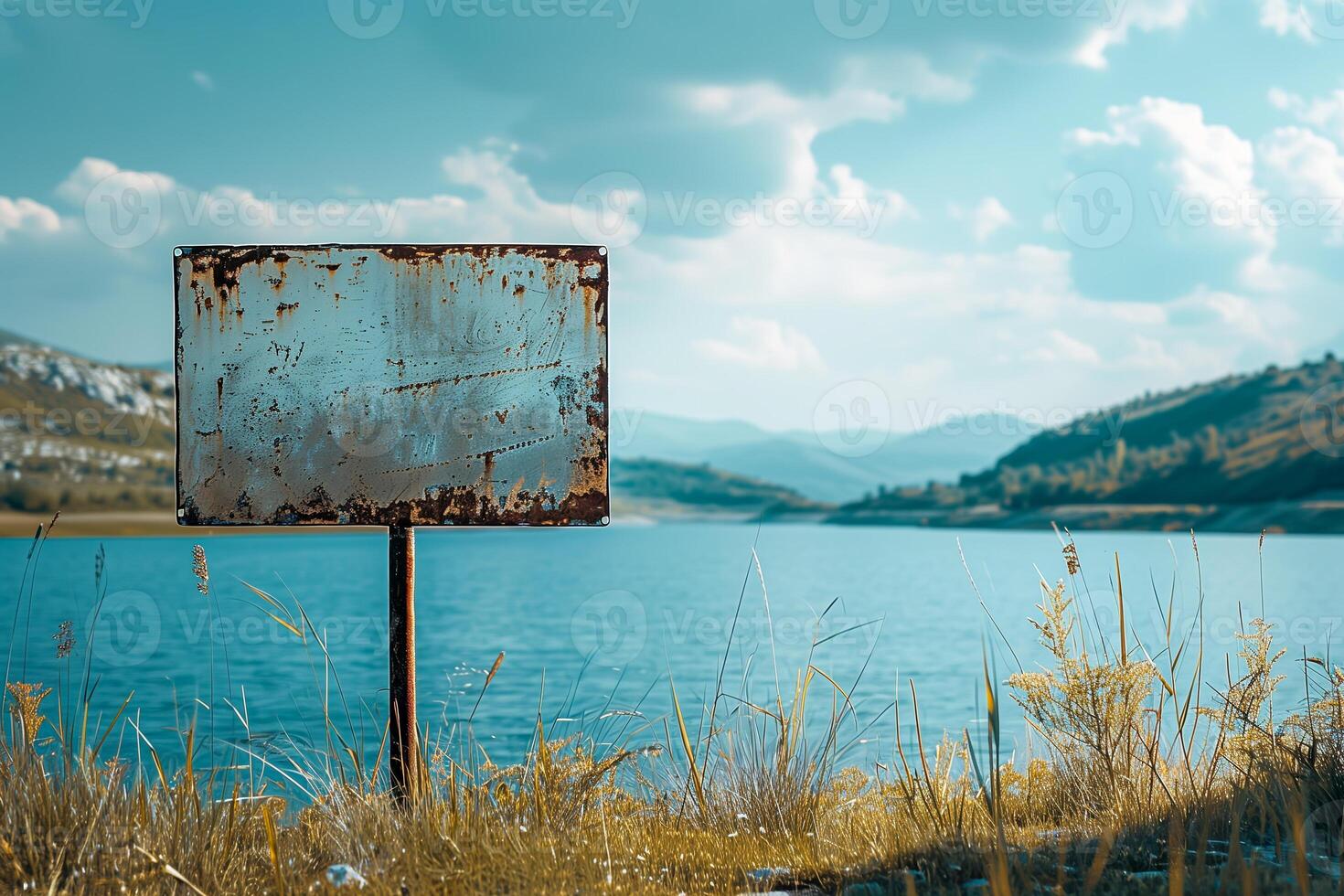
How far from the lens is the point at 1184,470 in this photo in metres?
123

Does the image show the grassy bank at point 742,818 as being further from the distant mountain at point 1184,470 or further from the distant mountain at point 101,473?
the distant mountain at point 101,473

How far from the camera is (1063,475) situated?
5517 inches

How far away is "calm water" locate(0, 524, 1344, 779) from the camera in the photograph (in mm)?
16312

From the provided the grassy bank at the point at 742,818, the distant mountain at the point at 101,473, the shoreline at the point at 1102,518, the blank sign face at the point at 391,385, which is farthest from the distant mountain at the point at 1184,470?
the blank sign face at the point at 391,385

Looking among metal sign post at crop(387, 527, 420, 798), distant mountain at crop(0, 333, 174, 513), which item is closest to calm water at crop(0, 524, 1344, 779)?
metal sign post at crop(387, 527, 420, 798)

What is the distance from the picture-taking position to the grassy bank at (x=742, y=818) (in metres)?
3.36

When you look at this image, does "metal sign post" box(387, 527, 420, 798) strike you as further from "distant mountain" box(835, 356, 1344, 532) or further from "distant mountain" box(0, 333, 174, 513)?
"distant mountain" box(0, 333, 174, 513)

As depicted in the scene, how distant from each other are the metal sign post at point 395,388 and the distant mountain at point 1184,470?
342 ft

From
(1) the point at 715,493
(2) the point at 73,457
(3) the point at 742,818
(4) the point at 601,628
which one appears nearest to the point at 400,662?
(3) the point at 742,818

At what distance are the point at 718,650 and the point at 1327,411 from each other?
434 feet

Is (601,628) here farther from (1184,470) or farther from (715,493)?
(715,493)

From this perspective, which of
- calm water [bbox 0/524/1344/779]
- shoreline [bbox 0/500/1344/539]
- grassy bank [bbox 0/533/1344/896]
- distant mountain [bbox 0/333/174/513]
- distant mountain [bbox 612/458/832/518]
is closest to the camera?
grassy bank [bbox 0/533/1344/896]

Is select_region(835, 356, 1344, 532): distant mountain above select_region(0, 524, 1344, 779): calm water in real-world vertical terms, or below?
above

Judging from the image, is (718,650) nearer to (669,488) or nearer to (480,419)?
(480,419)
